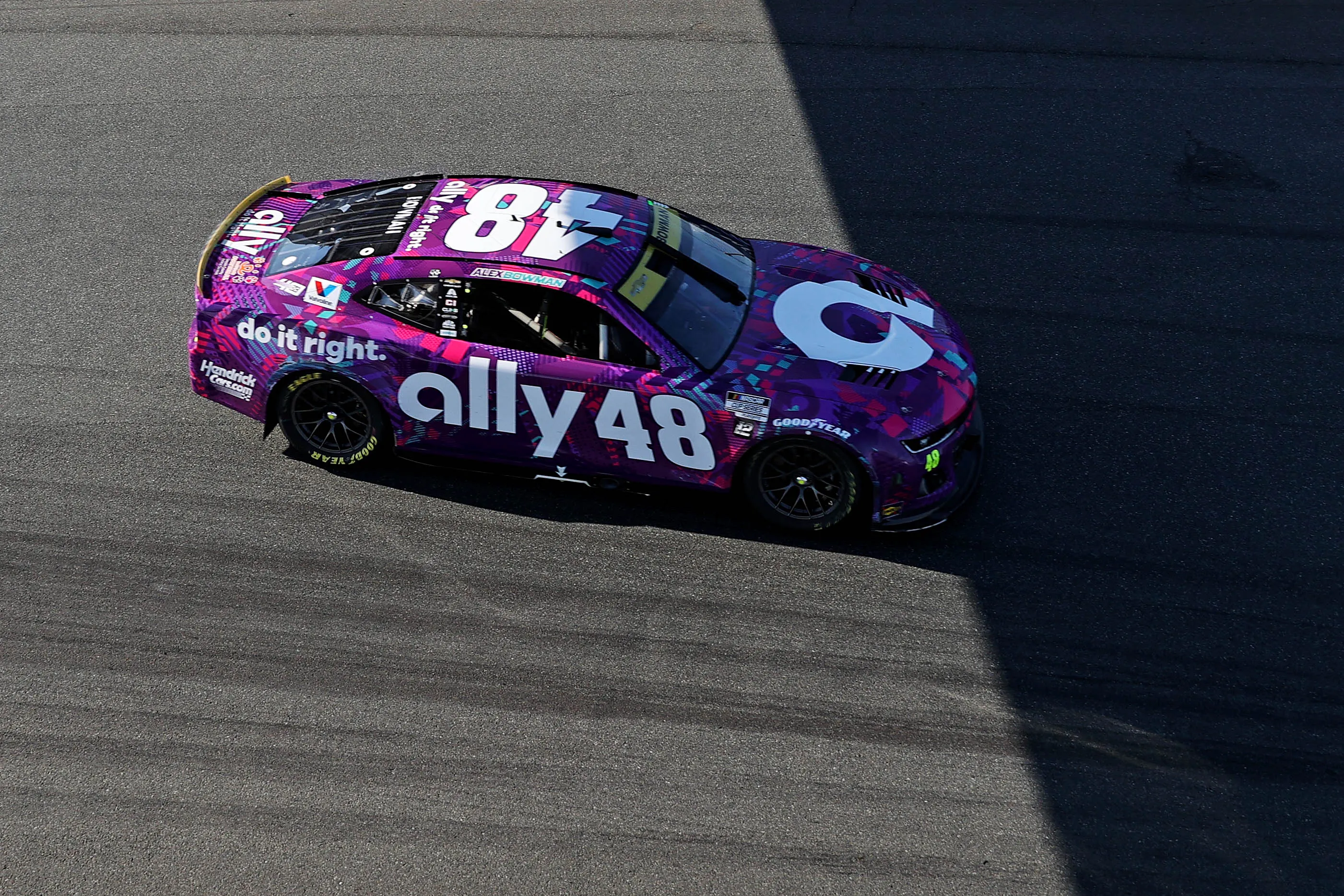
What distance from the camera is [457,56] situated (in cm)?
1095

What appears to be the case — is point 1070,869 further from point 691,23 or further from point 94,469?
point 691,23

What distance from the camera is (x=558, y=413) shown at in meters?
6.12

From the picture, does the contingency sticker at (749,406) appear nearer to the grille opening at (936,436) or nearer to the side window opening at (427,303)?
the grille opening at (936,436)

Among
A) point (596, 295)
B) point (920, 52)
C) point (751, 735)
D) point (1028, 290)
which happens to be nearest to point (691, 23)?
point (920, 52)

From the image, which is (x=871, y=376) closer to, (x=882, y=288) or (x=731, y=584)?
(x=882, y=288)

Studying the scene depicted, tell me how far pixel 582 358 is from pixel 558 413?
0.33 meters

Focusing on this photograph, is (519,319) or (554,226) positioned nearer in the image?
(519,319)

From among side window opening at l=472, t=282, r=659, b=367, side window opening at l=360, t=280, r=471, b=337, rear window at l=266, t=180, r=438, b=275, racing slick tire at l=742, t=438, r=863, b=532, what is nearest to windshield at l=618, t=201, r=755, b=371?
side window opening at l=472, t=282, r=659, b=367

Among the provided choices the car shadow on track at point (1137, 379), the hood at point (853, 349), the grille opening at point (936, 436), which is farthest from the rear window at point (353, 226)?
the car shadow on track at point (1137, 379)

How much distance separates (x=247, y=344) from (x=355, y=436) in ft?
2.57

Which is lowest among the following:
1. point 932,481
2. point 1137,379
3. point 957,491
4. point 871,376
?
point 1137,379

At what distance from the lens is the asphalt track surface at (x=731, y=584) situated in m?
4.94

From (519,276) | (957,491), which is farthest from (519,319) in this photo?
(957,491)

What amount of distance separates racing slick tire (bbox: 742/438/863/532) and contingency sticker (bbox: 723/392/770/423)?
158 millimetres
